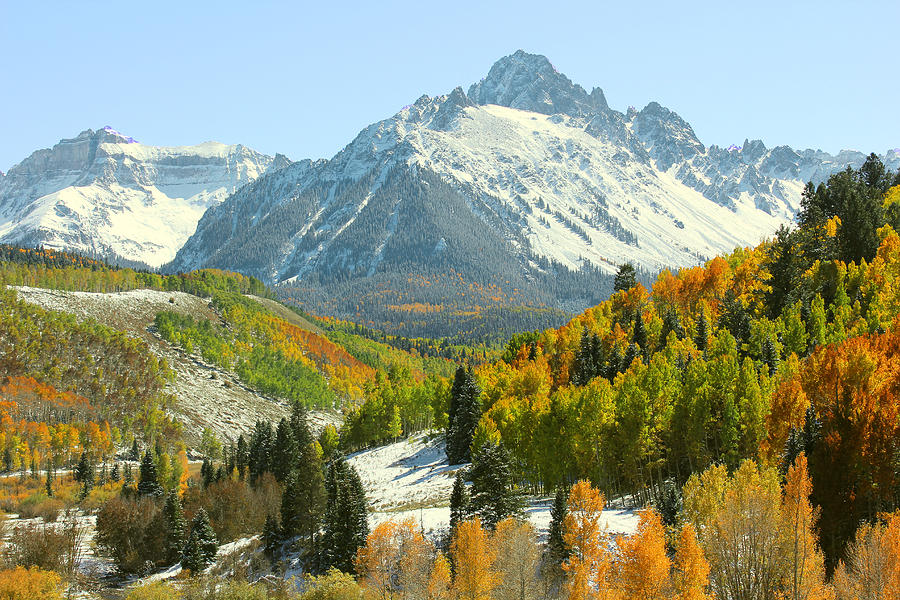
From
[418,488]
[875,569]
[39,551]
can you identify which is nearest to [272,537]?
[418,488]

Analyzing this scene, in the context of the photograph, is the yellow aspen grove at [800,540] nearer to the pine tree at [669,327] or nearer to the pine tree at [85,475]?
the pine tree at [669,327]

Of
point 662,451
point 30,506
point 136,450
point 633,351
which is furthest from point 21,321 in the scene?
point 662,451

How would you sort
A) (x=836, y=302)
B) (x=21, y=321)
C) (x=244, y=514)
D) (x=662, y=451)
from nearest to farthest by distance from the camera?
(x=662, y=451) < (x=836, y=302) < (x=244, y=514) < (x=21, y=321)

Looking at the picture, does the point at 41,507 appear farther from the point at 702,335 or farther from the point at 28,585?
the point at 702,335

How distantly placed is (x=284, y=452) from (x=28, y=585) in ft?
134

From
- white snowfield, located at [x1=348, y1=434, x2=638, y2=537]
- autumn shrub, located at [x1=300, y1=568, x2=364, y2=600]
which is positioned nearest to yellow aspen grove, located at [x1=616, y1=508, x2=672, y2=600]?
white snowfield, located at [x1=348, y1=434, x2=638, y2=537]

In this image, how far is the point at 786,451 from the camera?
51.4m

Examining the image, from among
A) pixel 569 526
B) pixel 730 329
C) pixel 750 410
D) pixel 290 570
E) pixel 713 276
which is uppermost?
pixel 713 276

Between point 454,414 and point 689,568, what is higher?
point 454,414

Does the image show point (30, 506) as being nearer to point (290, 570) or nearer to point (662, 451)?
point (290, 570)

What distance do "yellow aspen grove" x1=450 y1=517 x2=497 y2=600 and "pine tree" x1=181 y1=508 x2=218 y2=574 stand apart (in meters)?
38.1

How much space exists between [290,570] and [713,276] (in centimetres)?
7705

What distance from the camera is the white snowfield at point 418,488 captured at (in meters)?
61.0

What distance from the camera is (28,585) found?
64.6m
